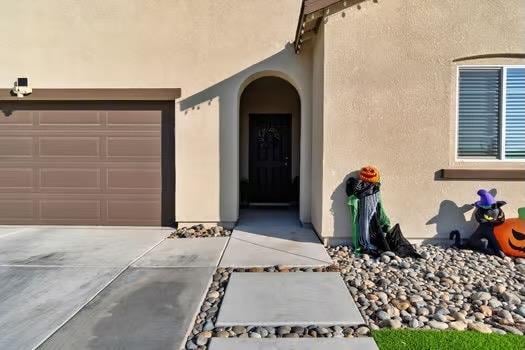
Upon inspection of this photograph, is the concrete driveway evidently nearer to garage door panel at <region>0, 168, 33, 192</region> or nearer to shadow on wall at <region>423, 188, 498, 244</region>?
garage door panel at <region>0, 168, 33, 192</region>

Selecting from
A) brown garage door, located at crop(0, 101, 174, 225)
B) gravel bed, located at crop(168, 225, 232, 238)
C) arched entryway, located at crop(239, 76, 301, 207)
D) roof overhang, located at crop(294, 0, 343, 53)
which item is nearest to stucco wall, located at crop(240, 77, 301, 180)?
arched entryway, located at crop(239, 76, 301, 207)

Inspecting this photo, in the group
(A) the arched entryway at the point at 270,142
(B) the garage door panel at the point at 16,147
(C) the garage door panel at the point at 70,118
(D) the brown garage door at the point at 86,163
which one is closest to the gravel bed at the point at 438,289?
(D) the brown garage door at the point at 86,163

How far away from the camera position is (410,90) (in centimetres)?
625

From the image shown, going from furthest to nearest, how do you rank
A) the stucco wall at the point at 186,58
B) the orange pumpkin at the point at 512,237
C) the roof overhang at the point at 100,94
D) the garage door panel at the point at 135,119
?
the garage door panel at the point at 135,119, the roof overhang at the point at 100,94, the stucco wall at the point at 186,58, the orange pumpkin at the point at 512,237

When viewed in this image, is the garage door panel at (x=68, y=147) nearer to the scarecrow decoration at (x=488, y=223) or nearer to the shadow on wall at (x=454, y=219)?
the shadow on wall at (x=454, y=219)

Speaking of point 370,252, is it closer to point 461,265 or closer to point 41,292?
point 461,265

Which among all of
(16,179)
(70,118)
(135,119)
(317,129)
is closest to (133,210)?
(135,119)

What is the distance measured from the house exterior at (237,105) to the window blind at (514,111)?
2 centimetres

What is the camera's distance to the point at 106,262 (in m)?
5.58

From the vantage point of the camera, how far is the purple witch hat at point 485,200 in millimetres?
5969

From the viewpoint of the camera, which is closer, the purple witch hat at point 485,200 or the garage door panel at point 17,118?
the purple witch hat at point 485,200

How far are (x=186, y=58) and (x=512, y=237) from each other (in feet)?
21.8

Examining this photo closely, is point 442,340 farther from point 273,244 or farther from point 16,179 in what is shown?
point 16,179

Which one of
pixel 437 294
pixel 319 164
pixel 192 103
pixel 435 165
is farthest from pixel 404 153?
pixel 192 103
